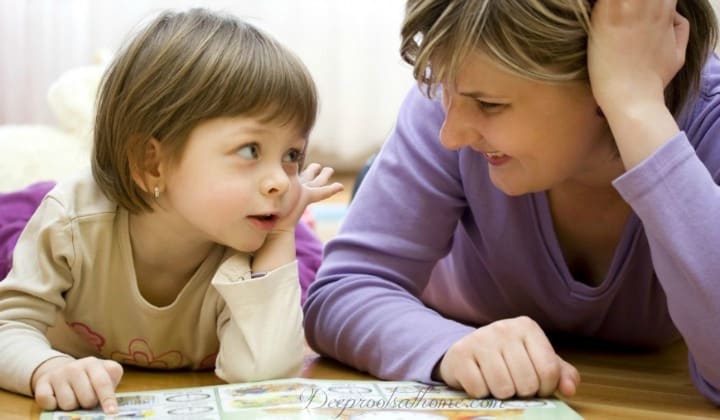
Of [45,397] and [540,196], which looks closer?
[45,397]

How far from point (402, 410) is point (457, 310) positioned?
0.58 meters

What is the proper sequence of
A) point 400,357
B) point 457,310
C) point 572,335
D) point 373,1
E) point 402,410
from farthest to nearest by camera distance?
point 373,1, point 457,310, point 572,335, point 400,357, point 402,410

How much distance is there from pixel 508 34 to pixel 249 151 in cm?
32

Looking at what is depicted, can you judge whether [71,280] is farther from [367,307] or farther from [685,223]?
[685,223]

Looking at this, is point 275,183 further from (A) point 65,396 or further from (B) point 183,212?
(A) point 65,396

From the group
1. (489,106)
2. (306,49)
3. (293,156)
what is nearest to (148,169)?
(293,156)

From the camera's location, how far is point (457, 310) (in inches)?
59.2

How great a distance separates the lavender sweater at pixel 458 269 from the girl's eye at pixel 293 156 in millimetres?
122

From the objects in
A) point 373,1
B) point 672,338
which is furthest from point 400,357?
point 373,1

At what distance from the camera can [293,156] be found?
118 cm

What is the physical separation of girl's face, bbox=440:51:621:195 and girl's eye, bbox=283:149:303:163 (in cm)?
20

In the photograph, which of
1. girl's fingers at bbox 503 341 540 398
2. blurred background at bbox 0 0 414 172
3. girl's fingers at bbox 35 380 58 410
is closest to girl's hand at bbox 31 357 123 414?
girl's fingers at bbox 35 380 58 410

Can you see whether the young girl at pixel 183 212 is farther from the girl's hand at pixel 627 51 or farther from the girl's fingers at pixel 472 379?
the girl's hand at pixel 627 51

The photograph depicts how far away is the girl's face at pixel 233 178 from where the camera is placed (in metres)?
1.10
